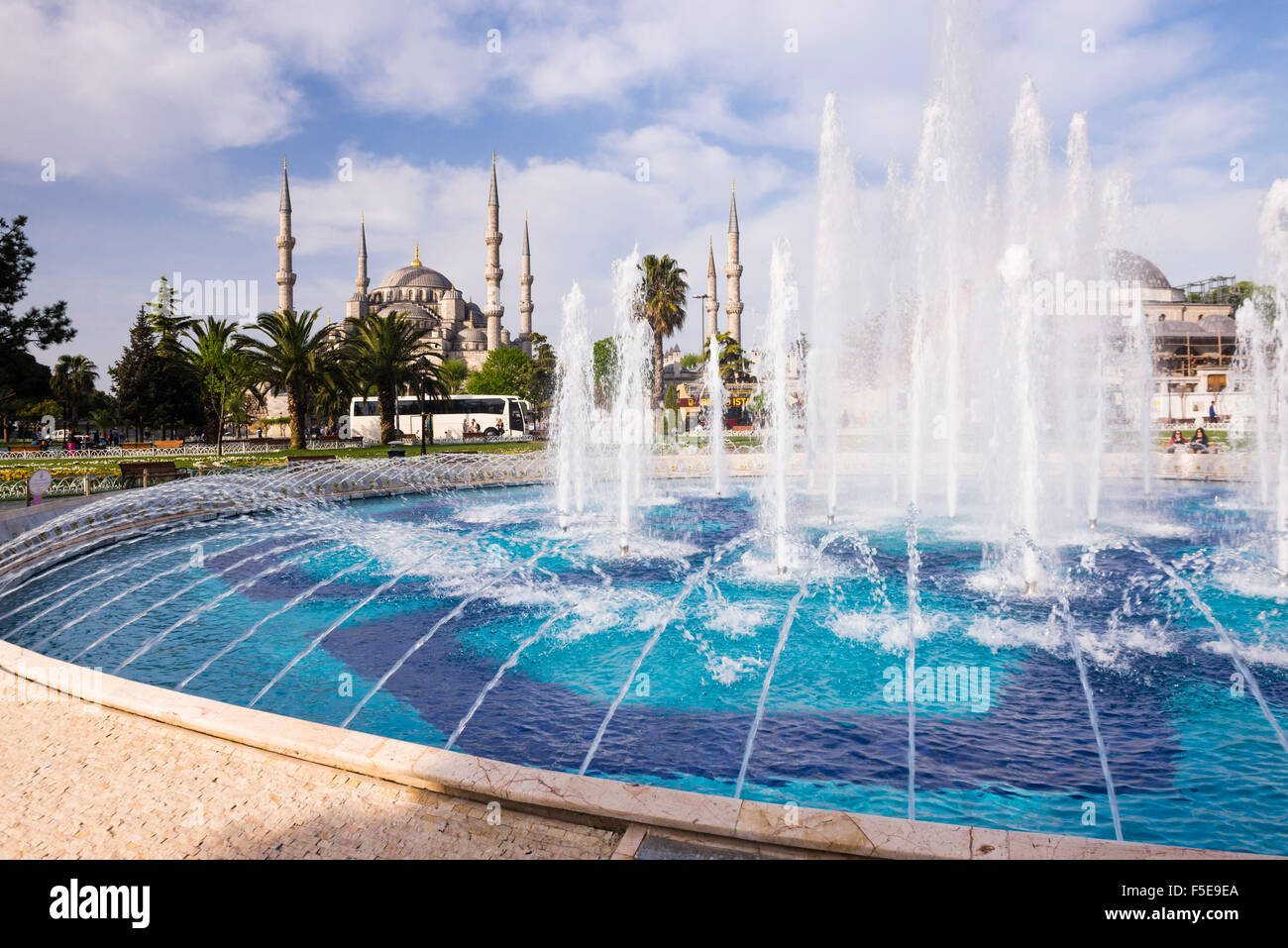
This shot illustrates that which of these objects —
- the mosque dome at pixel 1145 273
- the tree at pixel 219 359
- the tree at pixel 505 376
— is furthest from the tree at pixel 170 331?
the mosque dome at pixel 1145 273

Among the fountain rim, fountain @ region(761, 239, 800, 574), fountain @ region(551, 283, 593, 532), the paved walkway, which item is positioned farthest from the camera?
fountain @ region(551, 283, 593, 532)

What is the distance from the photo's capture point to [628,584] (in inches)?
376

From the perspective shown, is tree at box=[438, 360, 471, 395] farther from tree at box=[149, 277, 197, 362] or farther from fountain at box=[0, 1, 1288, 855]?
fountain at box=[0, 1, 1288, 855]

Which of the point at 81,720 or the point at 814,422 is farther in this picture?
the point at 814,422

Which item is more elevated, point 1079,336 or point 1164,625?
point 1079,336

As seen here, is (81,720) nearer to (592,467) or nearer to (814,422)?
(814,422)

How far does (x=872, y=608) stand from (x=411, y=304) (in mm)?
90472

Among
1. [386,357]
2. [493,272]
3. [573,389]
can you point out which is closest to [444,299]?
[493,272]

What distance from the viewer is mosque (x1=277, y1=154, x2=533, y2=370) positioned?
64.9m

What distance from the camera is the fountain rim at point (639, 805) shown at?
2.99 metres

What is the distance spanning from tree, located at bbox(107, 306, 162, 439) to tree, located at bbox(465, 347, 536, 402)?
23.4 metres

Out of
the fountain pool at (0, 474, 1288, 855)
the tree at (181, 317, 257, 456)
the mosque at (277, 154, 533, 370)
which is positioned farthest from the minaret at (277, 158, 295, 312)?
the fountain pool at (0, 474, 1288, 855)

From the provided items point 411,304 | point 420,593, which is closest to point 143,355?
point 411,304

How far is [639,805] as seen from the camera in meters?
3.36
